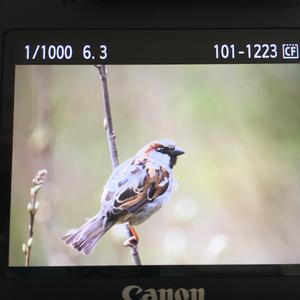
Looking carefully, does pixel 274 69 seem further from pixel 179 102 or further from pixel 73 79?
pixel 73 79

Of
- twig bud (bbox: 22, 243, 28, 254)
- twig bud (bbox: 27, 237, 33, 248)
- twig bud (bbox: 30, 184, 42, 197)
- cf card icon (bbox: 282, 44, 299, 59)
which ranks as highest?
cf card icon (bbox: 282, 44, 299, 59)

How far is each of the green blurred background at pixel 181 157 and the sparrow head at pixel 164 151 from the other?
1cm

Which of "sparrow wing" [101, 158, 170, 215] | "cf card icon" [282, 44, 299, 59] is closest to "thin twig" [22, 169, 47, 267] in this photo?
"sparrow wing" [101, 158, 170, 215]

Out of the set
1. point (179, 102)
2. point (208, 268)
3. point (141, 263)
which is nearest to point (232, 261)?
point (208, 268)

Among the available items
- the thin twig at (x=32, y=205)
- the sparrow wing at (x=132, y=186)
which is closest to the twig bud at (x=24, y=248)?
the thin twig at (x=32, y=205)

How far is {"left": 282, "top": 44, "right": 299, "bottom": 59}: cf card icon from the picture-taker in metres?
0.90

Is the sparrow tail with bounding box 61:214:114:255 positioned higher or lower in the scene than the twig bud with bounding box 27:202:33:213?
lower

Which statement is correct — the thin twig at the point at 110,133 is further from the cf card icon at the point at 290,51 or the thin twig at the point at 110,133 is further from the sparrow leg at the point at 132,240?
the cf card icon at the point at 290,51

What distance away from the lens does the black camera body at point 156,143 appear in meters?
0.83

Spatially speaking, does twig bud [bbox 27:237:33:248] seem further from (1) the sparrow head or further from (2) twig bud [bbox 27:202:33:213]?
(1) the sparrow head

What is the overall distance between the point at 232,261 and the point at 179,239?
0.30 feet

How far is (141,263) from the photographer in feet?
2.74

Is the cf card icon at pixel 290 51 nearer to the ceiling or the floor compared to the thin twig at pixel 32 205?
nearer to the ceiling

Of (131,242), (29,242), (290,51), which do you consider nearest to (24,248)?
(29,242)
